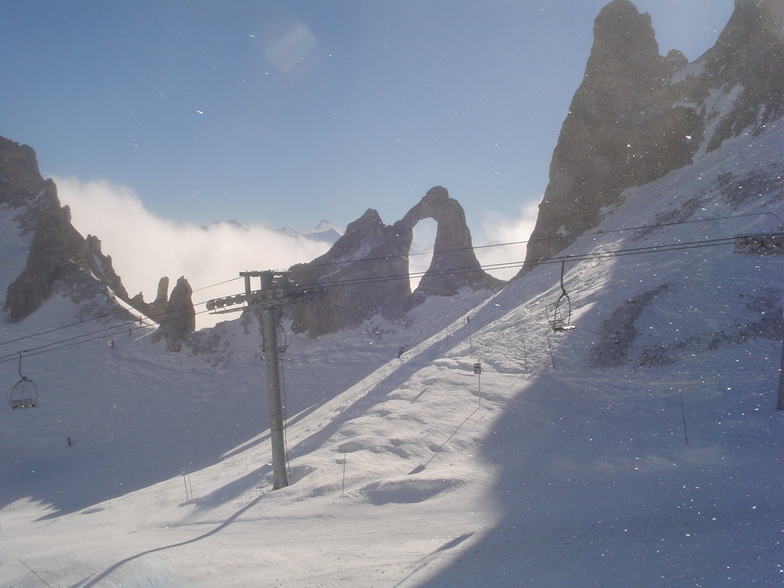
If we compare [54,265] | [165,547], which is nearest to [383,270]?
[54,265]

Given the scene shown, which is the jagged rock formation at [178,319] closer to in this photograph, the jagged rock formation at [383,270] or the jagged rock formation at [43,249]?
the jagged rock formation at [43,249]

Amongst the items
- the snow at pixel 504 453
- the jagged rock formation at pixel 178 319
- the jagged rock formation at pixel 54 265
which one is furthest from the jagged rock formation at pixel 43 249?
the snow at pixel 504 453

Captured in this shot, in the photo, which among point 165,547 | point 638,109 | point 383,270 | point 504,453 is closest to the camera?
point 165,547

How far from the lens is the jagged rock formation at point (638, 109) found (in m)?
42.5

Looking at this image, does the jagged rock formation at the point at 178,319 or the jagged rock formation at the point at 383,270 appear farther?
the jagged rock formation at the point at 383,270

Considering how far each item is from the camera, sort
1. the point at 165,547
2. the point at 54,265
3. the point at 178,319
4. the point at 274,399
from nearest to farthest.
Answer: the point at 165,547
the point at 274,399
the point at 178,319
the point at 54,265

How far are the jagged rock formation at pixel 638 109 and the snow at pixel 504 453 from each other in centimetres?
372

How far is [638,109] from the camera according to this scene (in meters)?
49.0

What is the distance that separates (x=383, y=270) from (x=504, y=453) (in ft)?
146

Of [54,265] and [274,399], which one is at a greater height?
[54,265]

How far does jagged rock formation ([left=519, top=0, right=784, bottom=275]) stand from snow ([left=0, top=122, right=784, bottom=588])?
12.2ft

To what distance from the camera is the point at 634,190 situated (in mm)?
44375

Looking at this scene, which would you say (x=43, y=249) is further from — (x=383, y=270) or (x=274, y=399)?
(x=274, y=399)

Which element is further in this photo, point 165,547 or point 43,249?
point 43,249
